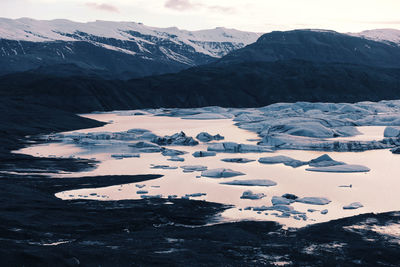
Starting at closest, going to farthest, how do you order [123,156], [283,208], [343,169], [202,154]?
1. [283,208]
2. [343,169]
3. [123,156]
4. [202,154]

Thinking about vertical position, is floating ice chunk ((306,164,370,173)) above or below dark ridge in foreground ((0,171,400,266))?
below

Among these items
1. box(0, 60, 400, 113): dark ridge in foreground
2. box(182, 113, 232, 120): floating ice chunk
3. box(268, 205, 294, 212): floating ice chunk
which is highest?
box(0, 60, 400, 113): dark ridge in foreground

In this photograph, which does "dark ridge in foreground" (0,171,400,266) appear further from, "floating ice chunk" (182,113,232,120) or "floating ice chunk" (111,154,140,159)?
"floating ice chunk" (182,113,232,120)

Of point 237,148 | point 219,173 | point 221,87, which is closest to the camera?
point 219,173

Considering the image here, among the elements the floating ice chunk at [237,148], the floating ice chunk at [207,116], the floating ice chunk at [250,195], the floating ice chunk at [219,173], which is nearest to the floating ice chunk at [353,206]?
the floating ice chunk at [250,195]

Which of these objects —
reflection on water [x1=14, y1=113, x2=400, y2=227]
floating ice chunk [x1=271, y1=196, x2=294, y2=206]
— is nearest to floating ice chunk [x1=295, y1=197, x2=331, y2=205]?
reflection on water [x1=14, y1=113, x2=400, y2=227]

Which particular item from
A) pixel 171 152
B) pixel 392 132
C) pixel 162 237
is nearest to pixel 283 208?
pixel 162 237

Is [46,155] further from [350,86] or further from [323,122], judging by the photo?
[350,86]

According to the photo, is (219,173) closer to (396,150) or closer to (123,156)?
(123,156)

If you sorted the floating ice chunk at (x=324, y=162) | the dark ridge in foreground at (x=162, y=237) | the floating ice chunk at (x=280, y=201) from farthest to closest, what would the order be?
the floating ice chunk at (x=324, y=162), the floating ice chunk at (x=280, y=201), the dark ridge in foreground at (x=162, y=237)

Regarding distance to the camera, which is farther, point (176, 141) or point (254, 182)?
point (176, 141)

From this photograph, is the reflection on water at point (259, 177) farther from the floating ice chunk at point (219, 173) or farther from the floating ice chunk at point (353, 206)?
the floating ice chunk at point (219, 173)
